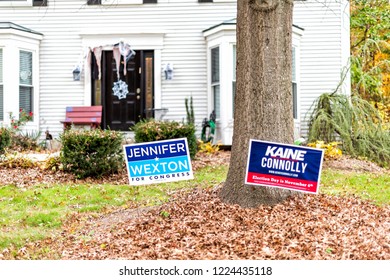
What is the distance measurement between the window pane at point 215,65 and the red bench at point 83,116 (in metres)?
3.25

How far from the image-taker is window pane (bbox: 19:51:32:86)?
15445mm

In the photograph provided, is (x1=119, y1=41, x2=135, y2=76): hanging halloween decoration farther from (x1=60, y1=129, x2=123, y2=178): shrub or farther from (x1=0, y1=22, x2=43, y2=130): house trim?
(x1=60, y1=129, x2=123, y2=178): shrub

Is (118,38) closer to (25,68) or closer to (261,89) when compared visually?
(25,68)

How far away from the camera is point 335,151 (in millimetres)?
12609

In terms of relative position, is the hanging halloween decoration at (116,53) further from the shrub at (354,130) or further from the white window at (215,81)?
the shrub at (354,130)

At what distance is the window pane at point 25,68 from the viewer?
15.4 m

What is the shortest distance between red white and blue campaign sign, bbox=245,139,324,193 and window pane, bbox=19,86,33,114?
1058cm

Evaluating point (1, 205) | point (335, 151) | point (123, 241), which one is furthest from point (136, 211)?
point (335, 151)

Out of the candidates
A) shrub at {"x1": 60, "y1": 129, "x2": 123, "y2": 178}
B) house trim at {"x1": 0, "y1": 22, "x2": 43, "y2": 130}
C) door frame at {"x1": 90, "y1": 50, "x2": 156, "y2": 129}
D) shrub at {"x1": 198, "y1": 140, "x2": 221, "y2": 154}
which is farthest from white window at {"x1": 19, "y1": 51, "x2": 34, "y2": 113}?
shrub at {"x1": 60, "y1": 129, "x2": 123, "y2": 178}

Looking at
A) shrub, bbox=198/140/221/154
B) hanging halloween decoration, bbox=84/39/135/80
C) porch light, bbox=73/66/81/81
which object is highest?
hanging halloween decoration, bbox=84/39/135/80

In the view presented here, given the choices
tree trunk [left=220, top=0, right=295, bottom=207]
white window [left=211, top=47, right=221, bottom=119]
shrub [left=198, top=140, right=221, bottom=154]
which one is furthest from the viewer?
white window [left=211, top=47, right=221, bottom=119]

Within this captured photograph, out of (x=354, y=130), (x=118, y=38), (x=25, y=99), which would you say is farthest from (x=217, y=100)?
(x=25, y=99)

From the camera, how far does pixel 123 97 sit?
15.8 m

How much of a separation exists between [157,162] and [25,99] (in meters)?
9.98
